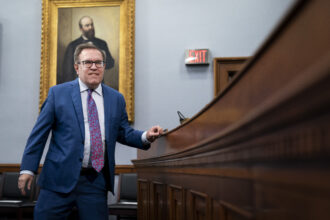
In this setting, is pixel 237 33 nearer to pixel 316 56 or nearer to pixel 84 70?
pixel 84 70

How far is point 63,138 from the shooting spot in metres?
2.64

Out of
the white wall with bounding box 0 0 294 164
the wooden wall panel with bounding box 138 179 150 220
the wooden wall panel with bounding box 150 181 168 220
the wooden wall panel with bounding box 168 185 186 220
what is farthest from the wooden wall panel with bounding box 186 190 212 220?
the white wall with bounding box 0 0 294 164

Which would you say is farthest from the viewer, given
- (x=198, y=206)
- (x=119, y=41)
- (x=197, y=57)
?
(x=119, y=41)

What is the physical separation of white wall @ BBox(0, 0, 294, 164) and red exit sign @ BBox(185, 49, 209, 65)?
9cm

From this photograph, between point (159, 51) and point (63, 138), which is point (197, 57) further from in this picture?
point (63, 138)

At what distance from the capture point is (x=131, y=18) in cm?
569

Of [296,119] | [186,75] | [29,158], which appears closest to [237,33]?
[186,75]

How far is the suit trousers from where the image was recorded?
253 centimetres

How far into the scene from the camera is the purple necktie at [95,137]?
2621 millimetres

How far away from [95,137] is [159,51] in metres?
3.21

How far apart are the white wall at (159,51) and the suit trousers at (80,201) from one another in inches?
117

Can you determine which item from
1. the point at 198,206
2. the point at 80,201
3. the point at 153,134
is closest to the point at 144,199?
the point at 153,134

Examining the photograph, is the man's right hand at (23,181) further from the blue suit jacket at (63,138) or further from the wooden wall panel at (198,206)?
the wooden wall panel at (198,206)

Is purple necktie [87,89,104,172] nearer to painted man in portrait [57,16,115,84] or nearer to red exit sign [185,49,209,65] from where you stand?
red exit sign [185,49,209,65]
